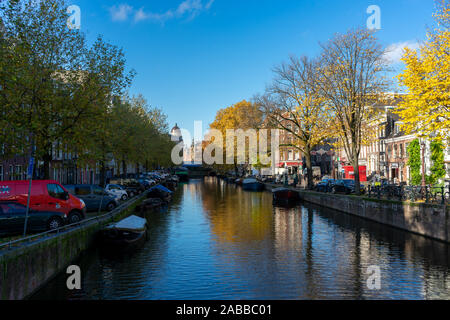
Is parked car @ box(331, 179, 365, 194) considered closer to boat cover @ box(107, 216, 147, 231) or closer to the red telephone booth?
the red telephone booth

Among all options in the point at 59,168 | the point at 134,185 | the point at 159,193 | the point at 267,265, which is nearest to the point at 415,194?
the point at 267,265

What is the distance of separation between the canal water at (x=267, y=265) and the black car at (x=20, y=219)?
2299mm

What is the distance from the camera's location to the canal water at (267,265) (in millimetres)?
13602

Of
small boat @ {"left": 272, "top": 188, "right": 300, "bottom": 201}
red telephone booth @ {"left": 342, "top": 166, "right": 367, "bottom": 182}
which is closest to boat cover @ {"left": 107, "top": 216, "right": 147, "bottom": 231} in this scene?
small boat @ {"left": 272, "top": 188, "right": 300, "bottom": 201}

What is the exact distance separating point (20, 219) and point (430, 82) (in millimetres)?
21878

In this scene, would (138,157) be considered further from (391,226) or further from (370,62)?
(391,226)

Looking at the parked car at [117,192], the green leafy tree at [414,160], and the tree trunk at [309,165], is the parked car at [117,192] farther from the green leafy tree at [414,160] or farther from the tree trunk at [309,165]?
the green leafy tree at [414,160]

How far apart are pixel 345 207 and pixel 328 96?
981 centimetres

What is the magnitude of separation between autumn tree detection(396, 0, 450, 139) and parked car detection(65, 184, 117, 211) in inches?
828

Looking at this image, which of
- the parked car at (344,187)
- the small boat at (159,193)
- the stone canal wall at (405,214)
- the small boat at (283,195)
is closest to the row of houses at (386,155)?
the parked car at (344,187)

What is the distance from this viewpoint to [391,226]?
86.9 ft

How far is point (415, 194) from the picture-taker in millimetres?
24234

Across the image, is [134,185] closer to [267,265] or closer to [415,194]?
[415,194]

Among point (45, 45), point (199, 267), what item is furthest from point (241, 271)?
point (45, 45)
